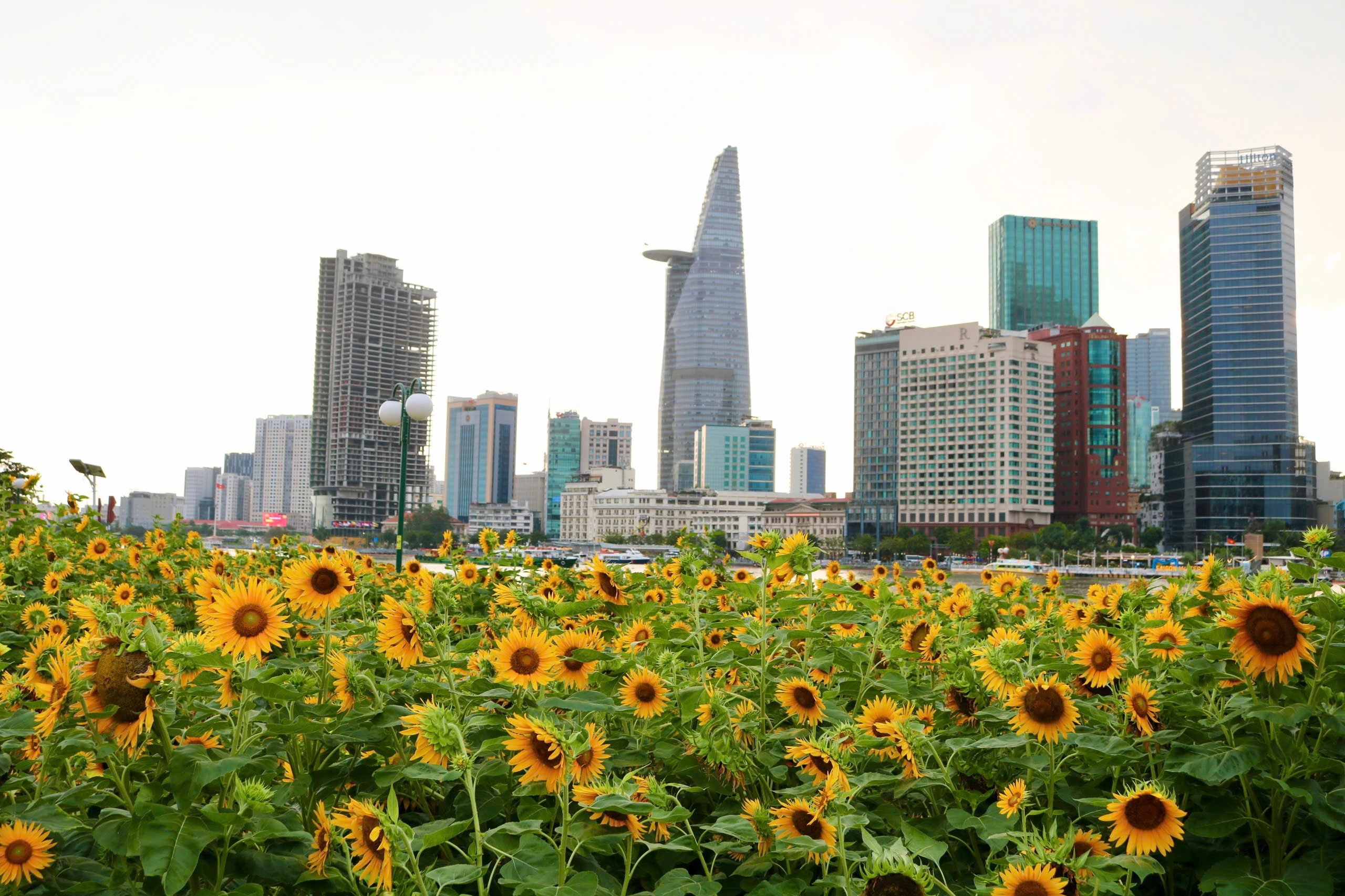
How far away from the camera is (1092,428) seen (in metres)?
129

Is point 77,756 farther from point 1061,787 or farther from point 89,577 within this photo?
point 89,577

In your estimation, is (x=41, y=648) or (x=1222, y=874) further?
(x=41, y=648)

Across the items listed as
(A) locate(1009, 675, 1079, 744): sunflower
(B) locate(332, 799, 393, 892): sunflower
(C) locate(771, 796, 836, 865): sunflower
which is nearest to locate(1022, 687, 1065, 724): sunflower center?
(A) locate(1009, 675, 1079, 744): sunflower

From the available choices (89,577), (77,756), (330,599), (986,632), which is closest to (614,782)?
(330,599)

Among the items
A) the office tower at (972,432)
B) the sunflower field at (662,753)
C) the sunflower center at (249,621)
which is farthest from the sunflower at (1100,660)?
the office tower at (972,432)

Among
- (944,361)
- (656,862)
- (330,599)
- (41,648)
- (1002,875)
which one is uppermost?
(944,361)

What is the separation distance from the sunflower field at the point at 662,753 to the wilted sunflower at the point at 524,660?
0.01m

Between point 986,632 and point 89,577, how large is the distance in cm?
523

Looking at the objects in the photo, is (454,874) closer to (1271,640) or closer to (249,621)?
(249,621)

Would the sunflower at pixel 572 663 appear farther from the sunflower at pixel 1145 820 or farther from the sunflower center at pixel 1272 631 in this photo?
the sunflower center at pixel 1272 631

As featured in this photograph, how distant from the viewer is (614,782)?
201 cm

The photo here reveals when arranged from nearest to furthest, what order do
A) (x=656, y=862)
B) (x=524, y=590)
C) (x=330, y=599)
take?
(x=656, y=862)
(x=330, y=599)
(x=524, y=590)

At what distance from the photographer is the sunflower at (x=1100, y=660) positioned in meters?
2.76

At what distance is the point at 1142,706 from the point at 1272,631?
0.39 m
